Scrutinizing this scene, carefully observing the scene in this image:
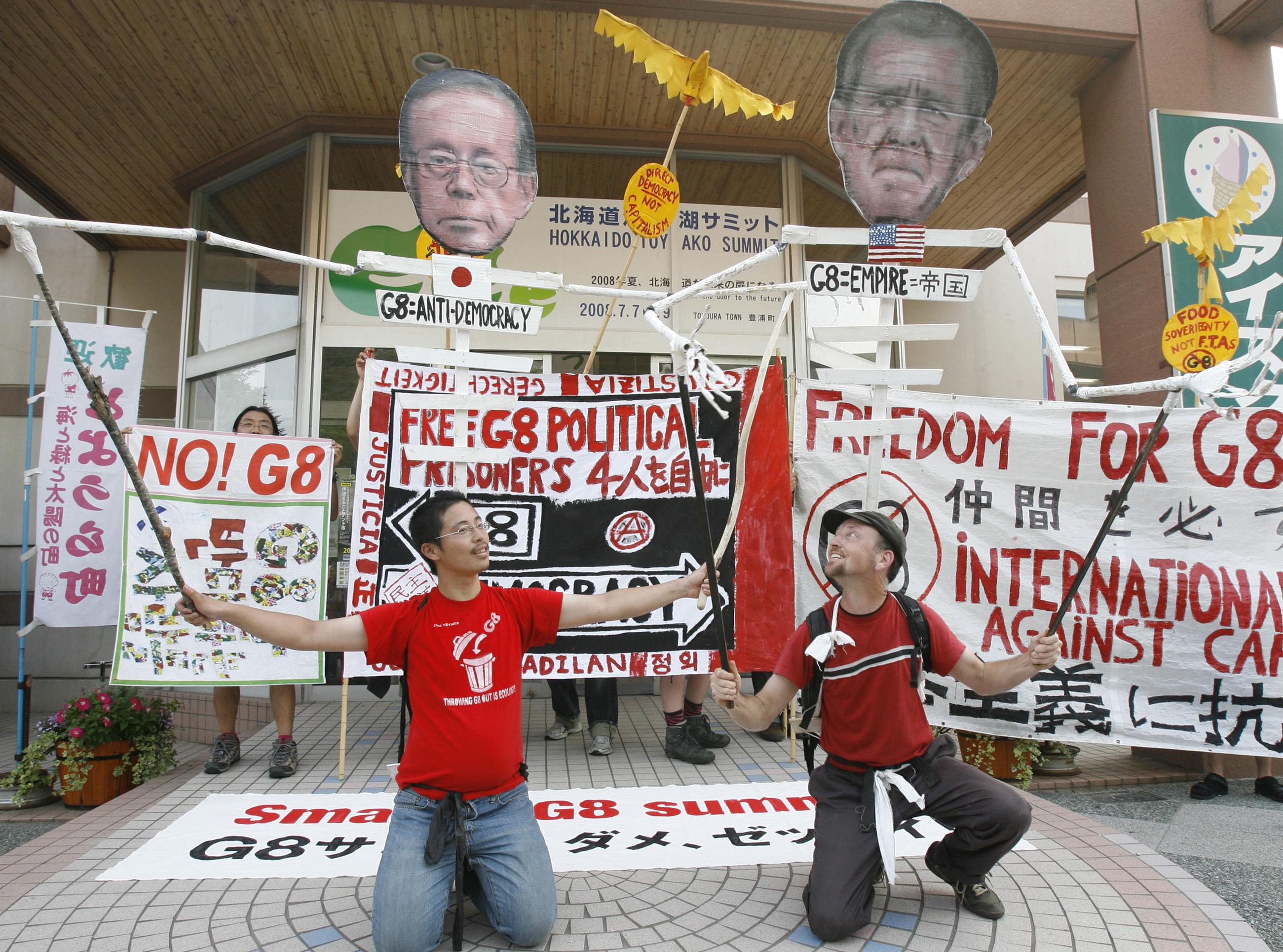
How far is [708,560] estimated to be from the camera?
2562 millimetres

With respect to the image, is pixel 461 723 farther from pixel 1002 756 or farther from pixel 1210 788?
pixel 1210 788

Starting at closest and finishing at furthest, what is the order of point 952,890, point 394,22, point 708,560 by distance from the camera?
1. point 708,560
2. point 952,890
3. point 394,22

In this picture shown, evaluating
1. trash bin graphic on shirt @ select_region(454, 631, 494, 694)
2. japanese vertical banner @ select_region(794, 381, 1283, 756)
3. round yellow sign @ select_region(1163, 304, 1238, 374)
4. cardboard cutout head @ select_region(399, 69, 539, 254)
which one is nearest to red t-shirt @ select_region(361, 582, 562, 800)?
trash bin graphic on shirt @ select_region(454, 631, 494, 694)

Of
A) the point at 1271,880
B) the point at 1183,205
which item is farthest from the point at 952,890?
the point at 1183,205

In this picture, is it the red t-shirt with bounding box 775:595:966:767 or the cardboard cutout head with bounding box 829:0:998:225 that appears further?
the cardboard cutout head with bounding box 829:0:998:225

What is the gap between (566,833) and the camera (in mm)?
3668

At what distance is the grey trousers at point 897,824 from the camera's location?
108 inches

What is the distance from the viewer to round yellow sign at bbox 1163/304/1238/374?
5082 mm

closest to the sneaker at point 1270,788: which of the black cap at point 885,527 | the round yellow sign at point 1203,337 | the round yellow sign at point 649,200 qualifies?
the round yellow sign at point 1203,337

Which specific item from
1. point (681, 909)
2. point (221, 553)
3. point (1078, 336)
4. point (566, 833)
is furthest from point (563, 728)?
point (1078, 336)

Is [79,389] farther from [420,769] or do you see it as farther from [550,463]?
[420,769]

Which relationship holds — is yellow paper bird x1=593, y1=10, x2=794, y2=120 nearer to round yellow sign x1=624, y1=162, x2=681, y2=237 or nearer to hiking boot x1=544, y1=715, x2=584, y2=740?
round yellow sign x1=624, y1=162, x2=681, y2=237

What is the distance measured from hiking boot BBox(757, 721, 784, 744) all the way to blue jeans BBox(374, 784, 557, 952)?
274cm

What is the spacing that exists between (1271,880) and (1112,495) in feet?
6.38
